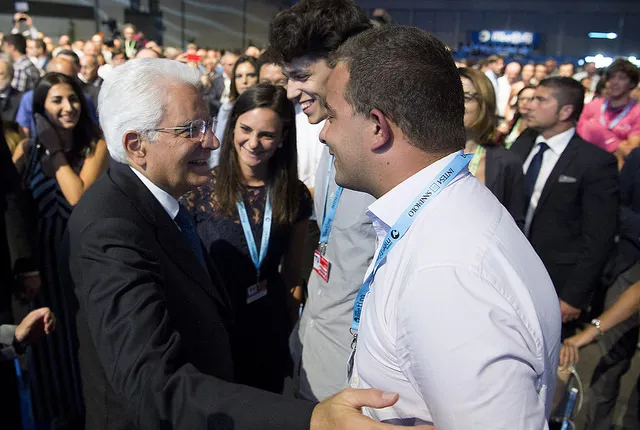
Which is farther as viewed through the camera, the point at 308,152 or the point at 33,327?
the point at 308,152

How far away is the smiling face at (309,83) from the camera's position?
6.64 ft

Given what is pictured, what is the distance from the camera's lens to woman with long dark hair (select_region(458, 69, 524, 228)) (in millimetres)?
3207

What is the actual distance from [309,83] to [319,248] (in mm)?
637

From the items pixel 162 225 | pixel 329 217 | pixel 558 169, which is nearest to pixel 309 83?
pixel 329 217

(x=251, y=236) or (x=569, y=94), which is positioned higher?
(x=569, y=94)

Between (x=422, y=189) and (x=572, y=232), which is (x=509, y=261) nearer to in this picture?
(x=422, y=189)

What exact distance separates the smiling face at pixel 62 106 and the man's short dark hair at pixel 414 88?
2.80 meters

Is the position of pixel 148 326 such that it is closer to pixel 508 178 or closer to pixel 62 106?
pixel 508 178

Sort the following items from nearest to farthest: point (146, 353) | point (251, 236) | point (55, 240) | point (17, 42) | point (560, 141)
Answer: point (146, 353)
point (251, 236)
point (55, 240)
point (560, 141)
point (17, 42)

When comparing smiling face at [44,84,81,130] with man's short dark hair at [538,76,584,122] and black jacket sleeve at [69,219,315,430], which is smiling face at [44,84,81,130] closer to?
black jacket sleeve at [69,219,315,430]

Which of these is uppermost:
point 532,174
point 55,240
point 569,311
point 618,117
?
point 618,117

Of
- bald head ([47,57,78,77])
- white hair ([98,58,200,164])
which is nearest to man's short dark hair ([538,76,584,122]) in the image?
white hair ([98,58,200,164])

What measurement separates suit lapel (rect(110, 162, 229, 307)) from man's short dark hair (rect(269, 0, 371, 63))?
79 centimetres

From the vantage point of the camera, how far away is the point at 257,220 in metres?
2.68
